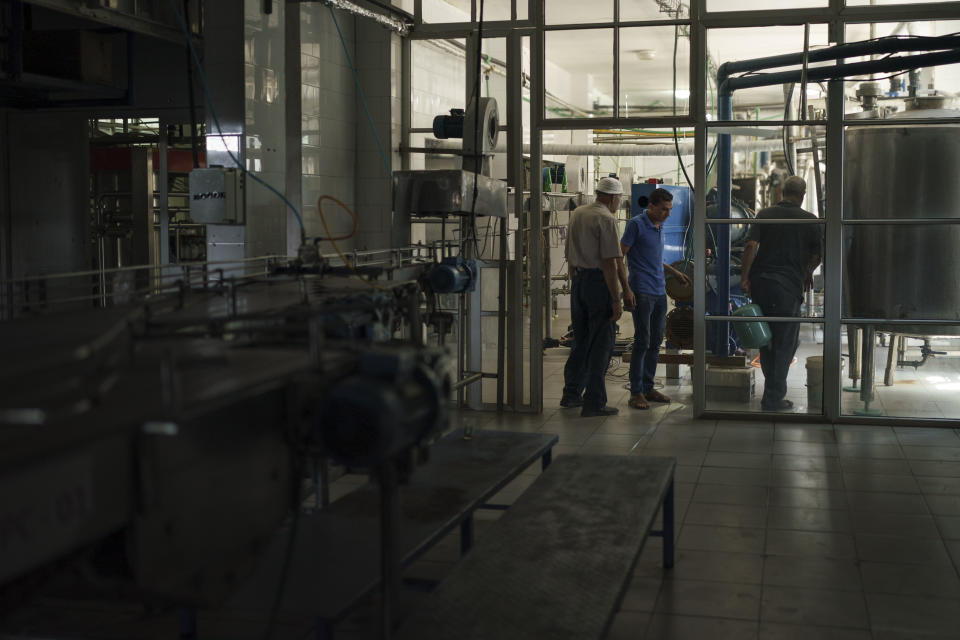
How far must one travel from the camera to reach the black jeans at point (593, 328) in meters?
6.55

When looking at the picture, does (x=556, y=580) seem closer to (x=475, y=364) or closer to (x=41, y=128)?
(x=475, y=364)

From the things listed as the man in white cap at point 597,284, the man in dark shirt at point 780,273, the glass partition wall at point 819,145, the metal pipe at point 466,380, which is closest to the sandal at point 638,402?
the man in white cap at point 597,284

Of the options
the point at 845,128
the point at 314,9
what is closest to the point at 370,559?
the point at 314,9

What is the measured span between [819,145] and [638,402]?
6.69ft

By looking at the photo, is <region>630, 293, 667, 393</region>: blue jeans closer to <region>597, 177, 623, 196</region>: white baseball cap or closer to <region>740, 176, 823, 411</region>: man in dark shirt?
<region>740, 176, 823, 411</region>: man in dark shirt

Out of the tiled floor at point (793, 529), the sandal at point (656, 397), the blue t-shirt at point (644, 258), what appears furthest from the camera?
the sandal at point (656, 397)

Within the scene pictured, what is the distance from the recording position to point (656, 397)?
7.12 meters

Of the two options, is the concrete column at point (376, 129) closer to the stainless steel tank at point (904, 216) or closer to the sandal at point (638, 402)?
the sandal at point (638, 402)

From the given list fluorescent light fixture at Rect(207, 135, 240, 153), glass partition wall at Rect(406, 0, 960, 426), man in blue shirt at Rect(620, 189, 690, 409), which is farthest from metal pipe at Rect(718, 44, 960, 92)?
fluorescent light fixture at Rect(207, 135, 240, 153)

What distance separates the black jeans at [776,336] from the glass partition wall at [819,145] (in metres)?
0.03

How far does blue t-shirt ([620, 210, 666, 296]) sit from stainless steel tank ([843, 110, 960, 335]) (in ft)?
4.03

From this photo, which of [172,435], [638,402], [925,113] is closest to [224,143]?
[638,402]

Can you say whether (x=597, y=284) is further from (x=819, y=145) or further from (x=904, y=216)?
(x=904, y=216)

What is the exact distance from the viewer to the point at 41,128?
22.4 ft
